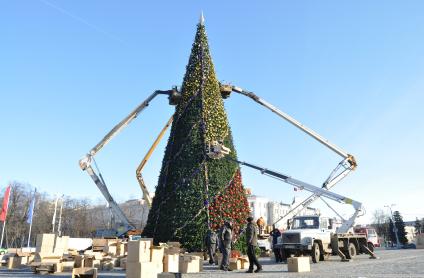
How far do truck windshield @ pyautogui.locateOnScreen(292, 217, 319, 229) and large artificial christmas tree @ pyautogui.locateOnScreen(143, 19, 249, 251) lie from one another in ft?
8.39

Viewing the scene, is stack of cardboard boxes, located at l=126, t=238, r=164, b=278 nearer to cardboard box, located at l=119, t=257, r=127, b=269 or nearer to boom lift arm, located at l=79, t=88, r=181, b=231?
cardboard box, located at l=119, t=257, r=127, b=269

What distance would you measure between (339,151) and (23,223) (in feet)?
202

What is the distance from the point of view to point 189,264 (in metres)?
12.7

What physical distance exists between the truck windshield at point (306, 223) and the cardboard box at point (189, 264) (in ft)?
25.6

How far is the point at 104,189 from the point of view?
2491 cm

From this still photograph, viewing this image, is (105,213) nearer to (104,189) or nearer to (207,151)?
(104,189)


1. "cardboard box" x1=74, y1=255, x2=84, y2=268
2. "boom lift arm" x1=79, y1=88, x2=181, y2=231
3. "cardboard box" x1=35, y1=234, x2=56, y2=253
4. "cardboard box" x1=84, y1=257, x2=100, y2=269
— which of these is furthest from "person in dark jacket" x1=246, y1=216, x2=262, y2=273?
"boom lift arm" x1=79, y1=88, x2=181, y2=231

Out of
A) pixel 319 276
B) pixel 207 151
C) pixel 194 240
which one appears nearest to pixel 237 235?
pixel 194 240

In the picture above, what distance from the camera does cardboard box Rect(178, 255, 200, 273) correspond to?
1271cm

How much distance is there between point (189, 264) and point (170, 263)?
0.67m

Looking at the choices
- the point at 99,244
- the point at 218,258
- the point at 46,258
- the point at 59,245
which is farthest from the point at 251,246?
the point at 99,244

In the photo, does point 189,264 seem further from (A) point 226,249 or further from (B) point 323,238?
(B) point 323,238

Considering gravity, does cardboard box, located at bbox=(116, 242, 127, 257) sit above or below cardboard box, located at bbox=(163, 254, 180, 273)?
above

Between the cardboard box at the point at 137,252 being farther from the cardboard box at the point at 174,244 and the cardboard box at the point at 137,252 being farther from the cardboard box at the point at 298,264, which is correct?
the cardboard box at the point at 174,244
